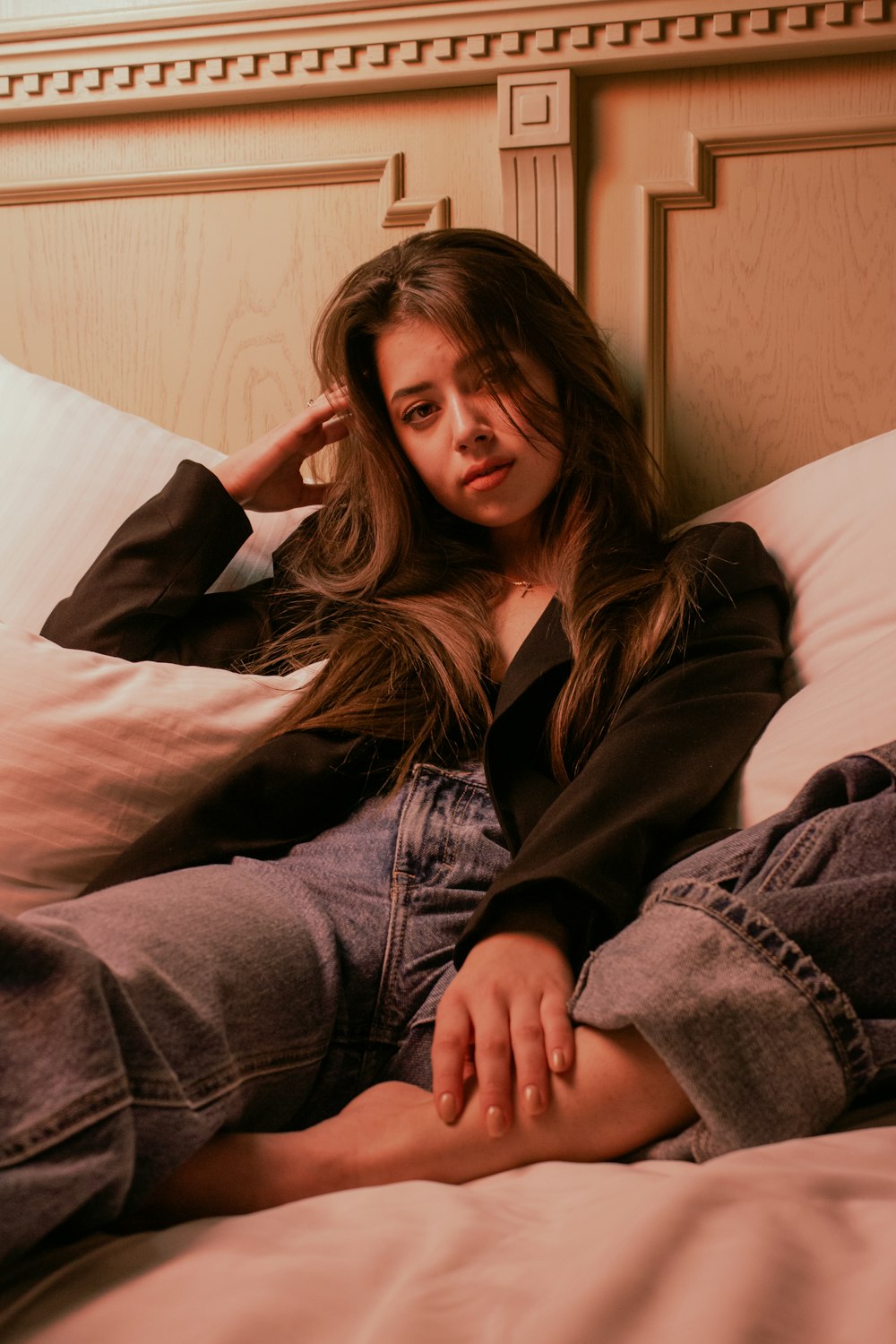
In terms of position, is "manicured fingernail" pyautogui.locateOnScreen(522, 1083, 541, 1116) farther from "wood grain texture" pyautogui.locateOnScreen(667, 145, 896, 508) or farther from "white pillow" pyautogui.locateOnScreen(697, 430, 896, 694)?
"wood grain texture" pyautogui.locateOnScreen(667, 145, 896, 508)

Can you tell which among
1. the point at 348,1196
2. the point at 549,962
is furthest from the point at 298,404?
the point at 348,1196

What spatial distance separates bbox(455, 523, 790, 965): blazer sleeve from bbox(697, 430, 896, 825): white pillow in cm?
3

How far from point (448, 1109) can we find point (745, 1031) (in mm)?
171

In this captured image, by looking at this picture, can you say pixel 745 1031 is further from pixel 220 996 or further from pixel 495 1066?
pixel 220 996

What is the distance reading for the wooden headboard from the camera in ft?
4.35

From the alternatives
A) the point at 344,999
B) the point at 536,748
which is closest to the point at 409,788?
the point at 536,748

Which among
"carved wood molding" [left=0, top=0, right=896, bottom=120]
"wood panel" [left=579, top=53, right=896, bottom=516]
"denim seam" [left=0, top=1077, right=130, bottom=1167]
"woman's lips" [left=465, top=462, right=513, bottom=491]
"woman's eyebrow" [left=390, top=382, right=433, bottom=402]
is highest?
"carved wood molding" [left=0, top=0, right=896, bottom=120]

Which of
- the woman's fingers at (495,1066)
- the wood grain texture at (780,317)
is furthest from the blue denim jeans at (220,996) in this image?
the wood grain texture at (780,317)

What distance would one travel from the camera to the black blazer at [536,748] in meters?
0.82

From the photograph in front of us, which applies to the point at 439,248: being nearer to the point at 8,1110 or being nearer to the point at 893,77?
the point at 893,77

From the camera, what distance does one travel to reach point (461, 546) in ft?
4.37

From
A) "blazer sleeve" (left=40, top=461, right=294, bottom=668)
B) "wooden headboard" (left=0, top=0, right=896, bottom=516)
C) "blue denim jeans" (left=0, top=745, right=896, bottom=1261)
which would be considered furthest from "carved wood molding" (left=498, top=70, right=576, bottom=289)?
"blue denim jeans" (left=0, top=745, right=896, bottom=1261)

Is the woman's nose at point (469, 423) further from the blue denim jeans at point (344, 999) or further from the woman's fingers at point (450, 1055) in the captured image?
the woman's fingers at point (450, 1055)

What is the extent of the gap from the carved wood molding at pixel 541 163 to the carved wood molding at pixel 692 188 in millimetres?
93
